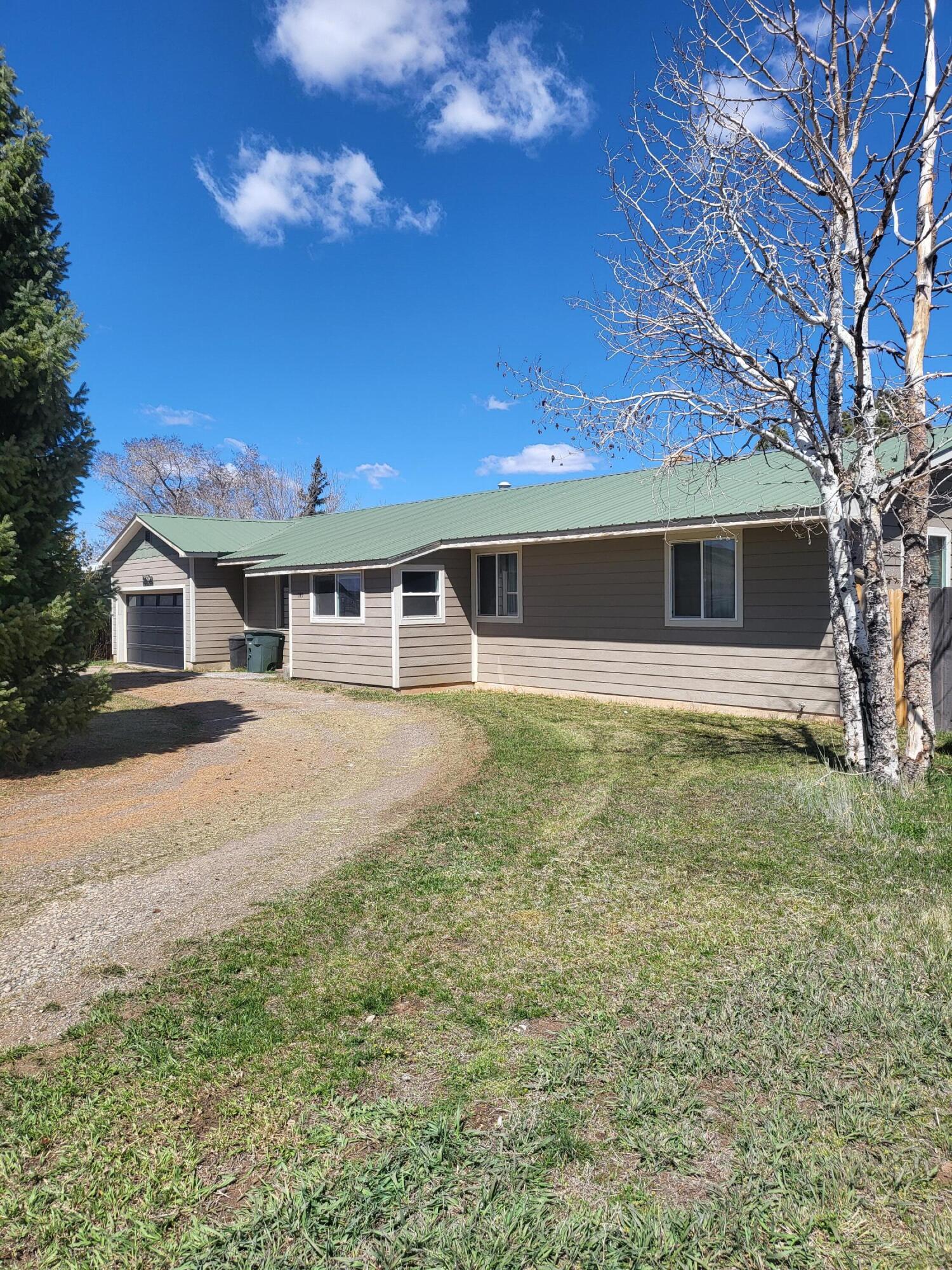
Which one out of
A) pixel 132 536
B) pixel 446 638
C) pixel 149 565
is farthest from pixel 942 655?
pixel 132 536

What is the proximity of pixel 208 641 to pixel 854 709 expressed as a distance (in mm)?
17667

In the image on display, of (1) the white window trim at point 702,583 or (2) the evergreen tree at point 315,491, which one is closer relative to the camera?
(1) the white window trim at point 702,583

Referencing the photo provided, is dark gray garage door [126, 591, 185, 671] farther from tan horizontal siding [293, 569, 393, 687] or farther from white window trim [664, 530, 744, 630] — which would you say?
white window trim [664, 530, 744, 630]

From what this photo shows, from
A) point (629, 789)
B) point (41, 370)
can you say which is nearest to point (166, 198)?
point (41, 370)

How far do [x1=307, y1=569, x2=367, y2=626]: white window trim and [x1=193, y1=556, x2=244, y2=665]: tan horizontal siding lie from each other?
18.3 feet

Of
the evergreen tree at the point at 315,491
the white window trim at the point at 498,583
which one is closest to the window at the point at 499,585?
the white window trim at the point at 498,583

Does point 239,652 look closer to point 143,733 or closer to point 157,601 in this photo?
point 157,601

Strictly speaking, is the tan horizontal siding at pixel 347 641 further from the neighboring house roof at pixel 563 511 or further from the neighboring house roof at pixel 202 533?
the neighboring house roof at pixel 202 533

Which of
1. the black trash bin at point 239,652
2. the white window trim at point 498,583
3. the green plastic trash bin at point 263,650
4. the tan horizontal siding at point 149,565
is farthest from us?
the tan horizontal siding at point 149,565

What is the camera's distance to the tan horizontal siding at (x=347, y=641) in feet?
51.5

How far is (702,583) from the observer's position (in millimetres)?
12633

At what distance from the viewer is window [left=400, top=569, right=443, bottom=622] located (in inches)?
615

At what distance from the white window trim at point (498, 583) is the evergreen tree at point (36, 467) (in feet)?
25.1

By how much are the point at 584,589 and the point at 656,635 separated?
1.61 m
